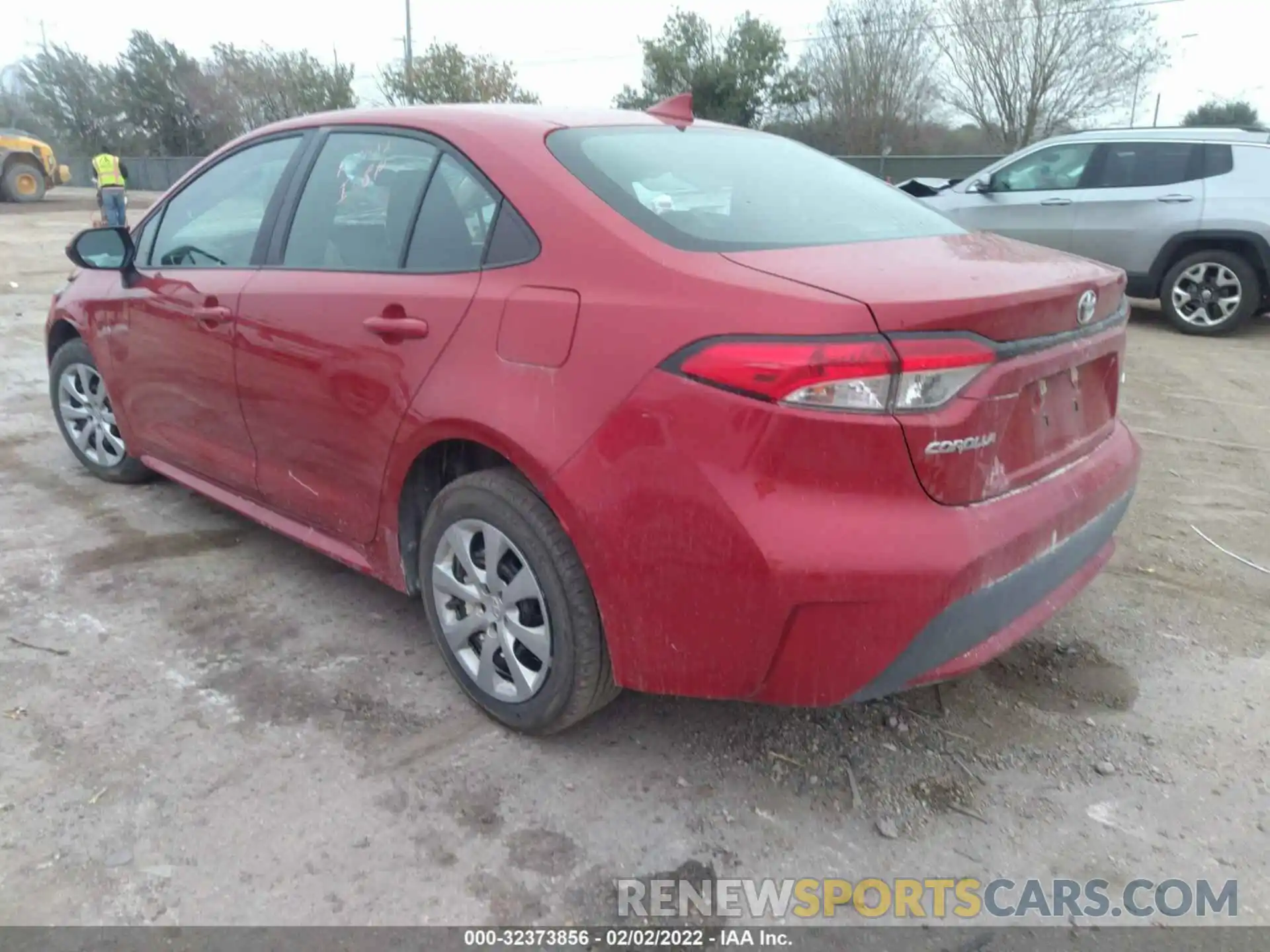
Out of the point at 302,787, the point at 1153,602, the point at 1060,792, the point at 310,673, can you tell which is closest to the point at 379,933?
the point at 302,787

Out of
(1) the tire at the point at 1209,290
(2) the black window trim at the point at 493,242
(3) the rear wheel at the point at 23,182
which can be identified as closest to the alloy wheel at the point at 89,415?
(2) the black window trim at the point at 493,242

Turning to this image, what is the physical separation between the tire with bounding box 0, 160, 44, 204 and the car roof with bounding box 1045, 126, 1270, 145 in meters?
26.4

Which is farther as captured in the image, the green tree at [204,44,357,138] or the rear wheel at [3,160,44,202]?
the green tree at [204,44,357,138]

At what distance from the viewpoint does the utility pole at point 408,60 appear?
126 feet

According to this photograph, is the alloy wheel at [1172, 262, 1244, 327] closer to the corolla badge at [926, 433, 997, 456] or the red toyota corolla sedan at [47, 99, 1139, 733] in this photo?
the red toyota corolla sedan at [47, 99, 1139, 733]

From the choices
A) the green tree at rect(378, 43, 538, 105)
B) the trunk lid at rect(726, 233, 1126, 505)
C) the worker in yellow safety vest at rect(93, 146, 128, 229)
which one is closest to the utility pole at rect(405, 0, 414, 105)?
the green tree at rect(378, 43, 538, 105)

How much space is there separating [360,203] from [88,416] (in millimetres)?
2357

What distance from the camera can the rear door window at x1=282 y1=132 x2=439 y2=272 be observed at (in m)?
2.97

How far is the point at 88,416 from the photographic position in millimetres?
4691

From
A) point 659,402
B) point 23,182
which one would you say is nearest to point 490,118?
point 659,402

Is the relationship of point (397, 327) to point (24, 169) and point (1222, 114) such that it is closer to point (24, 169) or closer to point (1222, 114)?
point (24, 169)

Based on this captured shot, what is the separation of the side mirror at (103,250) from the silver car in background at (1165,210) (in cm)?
652

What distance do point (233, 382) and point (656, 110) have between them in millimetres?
1722

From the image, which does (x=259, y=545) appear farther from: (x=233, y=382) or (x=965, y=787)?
(x=965, y=787)
